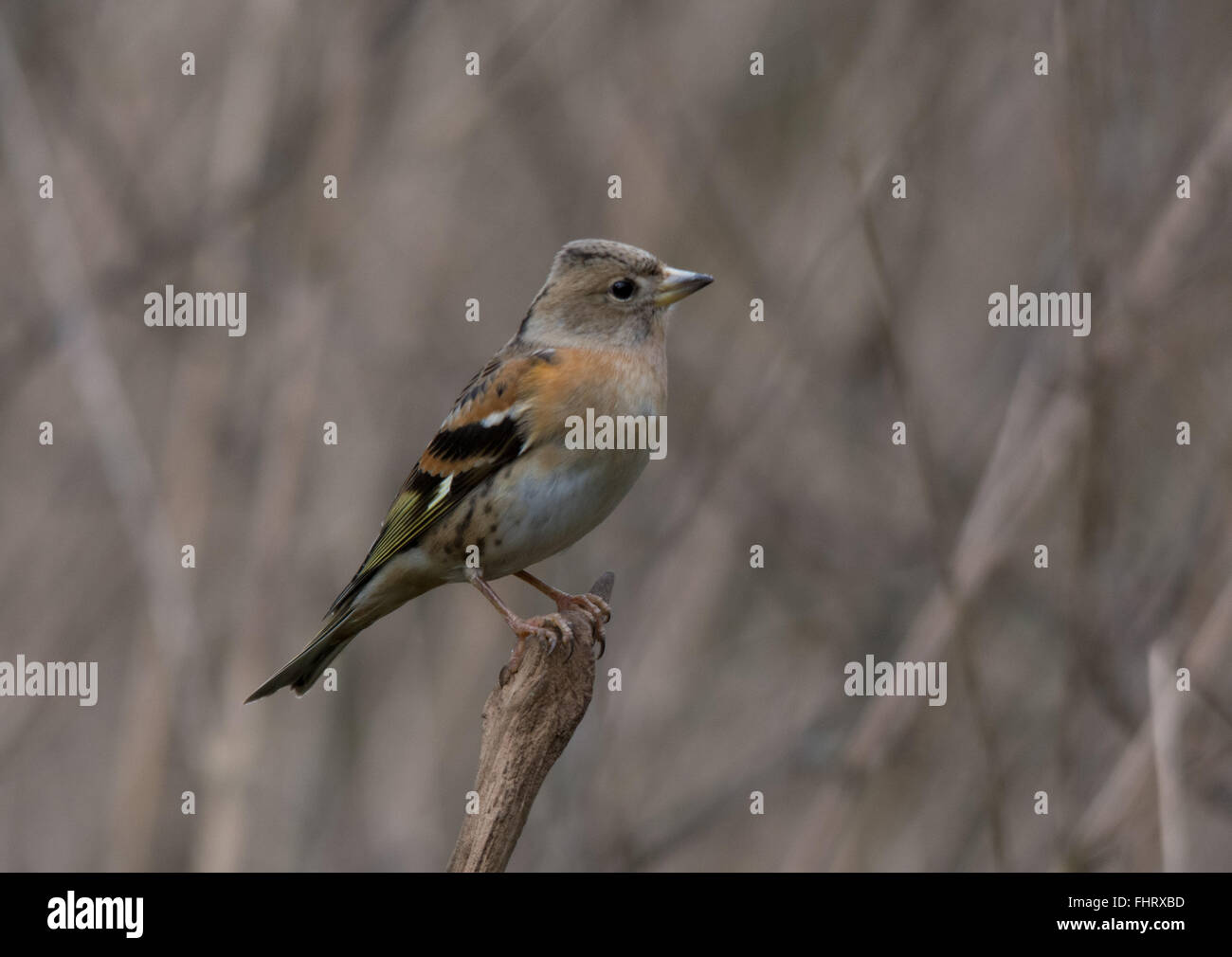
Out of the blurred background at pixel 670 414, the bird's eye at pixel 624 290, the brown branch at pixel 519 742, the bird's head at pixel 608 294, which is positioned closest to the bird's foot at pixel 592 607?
the brown branch at pixel 519 742

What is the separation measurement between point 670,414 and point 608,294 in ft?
4.30

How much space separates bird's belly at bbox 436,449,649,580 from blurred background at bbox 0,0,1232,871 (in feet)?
3.00

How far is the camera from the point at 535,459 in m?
4.87

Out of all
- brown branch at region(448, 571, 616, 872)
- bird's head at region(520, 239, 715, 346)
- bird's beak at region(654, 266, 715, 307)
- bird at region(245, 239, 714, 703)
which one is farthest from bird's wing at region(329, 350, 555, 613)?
brown branch at region(448, 571, 616, 872)

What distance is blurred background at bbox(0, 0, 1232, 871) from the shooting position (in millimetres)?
5234

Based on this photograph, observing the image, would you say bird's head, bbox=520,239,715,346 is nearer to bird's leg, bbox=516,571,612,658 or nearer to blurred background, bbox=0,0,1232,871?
blurred background, bbox=0,0,1232,871

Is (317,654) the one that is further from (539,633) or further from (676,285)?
(676,285)

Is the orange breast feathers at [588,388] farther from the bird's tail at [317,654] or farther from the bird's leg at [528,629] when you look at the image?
the bird's tail at [317,654]

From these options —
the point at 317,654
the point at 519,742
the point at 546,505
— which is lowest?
the point at 519,742

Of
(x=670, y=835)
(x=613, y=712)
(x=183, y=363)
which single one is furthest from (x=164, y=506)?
(x=670, y=835)

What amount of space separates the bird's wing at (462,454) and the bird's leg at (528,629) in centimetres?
31

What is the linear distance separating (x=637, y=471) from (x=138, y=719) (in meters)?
2.41

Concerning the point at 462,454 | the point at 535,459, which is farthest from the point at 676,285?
the point at 462,454

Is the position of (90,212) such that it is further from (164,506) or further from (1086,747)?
(1086,747)
